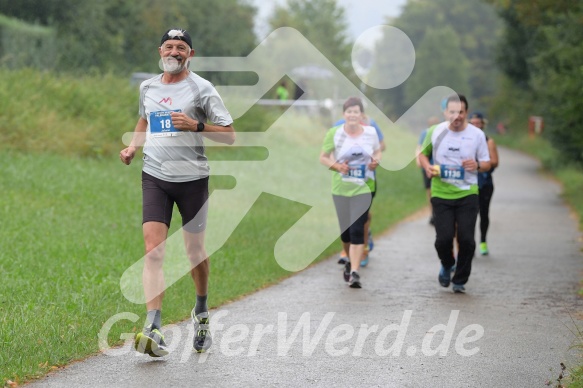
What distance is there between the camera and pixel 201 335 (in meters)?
7.69

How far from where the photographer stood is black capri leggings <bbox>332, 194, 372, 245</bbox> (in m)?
11.6

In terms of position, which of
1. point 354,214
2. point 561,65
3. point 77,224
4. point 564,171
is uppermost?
point 561,65

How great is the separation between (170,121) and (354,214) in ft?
14.9

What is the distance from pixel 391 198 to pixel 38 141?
337 inches

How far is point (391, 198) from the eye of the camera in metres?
25.5

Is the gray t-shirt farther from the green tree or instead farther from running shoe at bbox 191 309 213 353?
the green tree

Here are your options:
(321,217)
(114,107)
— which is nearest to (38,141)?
(114,107)

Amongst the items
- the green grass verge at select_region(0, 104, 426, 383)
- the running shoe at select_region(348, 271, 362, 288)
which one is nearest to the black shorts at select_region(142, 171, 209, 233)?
the green grass verge at select_region(0, 104, 426, 383)

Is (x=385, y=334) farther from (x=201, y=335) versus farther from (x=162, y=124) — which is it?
(x=162, y=124)

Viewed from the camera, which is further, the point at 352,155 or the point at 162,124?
the point at 352,155

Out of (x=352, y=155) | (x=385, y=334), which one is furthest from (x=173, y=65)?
(x=352, y=155)

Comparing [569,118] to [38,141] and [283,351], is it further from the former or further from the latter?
[283,351]

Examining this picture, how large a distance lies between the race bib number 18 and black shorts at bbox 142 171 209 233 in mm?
331

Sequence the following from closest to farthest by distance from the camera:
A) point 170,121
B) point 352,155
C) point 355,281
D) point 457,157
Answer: point 170,121, point 457,157, point 355,281, point 352,155
